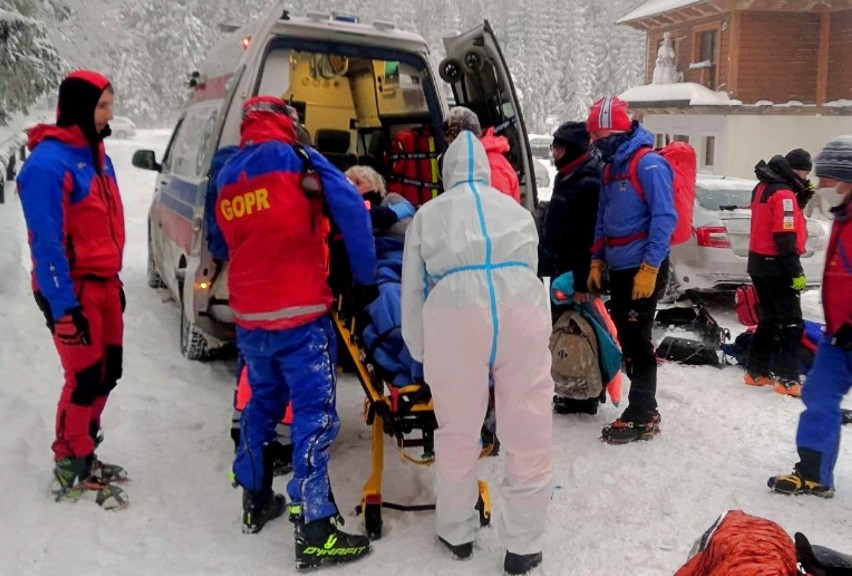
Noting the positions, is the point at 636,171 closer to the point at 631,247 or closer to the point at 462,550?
the point at 631,247

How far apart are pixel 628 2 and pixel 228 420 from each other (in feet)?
178

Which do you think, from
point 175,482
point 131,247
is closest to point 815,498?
point 175,482

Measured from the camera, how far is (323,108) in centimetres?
758

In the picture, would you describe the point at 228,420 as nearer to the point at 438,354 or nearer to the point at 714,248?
the point at 438,354

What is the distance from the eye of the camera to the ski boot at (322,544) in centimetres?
318

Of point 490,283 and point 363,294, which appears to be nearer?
point 490,283

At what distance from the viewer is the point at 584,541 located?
345 centimetres

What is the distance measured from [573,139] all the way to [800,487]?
2489mm

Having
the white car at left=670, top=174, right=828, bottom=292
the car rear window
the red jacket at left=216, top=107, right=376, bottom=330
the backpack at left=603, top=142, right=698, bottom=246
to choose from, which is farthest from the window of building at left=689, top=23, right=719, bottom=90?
the red jacket at left=216, top=107, right=376, bottom=330

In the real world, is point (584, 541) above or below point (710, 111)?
below

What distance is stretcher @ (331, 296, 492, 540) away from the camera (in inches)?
134

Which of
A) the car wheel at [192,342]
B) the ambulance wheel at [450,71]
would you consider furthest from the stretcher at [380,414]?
the ambulance wheel at [450,71]

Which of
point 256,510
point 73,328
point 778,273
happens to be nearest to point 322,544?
point 256,510

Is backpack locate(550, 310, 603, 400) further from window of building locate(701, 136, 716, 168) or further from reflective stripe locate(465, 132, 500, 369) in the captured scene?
window of building locate(701, 136, 716, 168)
